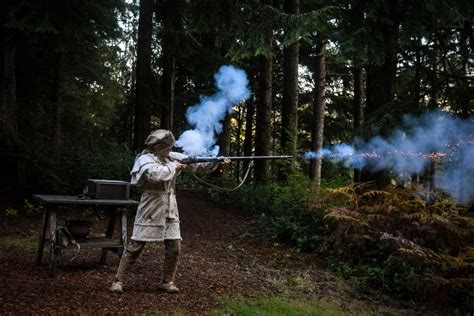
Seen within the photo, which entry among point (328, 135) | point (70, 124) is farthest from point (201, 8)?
point (328, 135)

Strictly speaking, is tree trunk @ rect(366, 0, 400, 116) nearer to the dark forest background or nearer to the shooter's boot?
the dark forest background

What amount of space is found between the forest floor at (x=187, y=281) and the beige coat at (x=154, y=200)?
30.6 inches

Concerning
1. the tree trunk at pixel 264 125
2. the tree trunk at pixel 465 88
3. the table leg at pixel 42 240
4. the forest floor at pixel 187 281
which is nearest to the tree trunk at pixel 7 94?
the forest floor at pixel 187 281

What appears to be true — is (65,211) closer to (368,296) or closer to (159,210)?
(159,210)

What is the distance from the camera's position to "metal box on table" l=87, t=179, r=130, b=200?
714cm

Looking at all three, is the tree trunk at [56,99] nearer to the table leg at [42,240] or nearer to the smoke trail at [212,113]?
the smoke trail at [212,113]

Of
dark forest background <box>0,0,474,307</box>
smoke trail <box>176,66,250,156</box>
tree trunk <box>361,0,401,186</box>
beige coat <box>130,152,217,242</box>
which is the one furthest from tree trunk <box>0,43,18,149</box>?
tree trunk <box>361,0,401,186</box>

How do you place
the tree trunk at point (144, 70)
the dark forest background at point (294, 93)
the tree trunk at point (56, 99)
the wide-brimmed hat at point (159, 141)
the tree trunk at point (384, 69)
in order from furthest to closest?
the tree trunk at point (56, 99) → the tree trunk at point (144, 70) → the tree trunk at point (384, 69) → the dark forest background at point (294, 93) → the wide-brimmed hat at point (159, 141)

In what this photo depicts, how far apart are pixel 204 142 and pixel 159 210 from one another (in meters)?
2.01

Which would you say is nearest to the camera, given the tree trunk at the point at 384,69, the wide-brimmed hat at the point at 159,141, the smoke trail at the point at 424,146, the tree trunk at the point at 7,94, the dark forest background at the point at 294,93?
the wide-brimmed hat at the point at 159,141

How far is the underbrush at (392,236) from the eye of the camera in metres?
7.24

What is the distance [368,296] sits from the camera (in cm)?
712

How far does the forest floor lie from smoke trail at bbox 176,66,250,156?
191 cm

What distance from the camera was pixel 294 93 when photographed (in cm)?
1617
